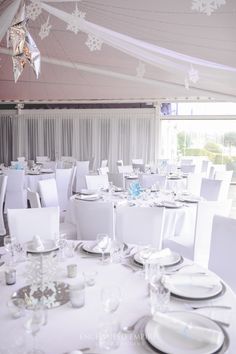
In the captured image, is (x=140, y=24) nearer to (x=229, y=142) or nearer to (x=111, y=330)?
(x=111, y=330)

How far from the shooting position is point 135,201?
4027 millimetres

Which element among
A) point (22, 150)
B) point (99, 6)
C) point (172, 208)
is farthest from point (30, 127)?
point (172, 208)

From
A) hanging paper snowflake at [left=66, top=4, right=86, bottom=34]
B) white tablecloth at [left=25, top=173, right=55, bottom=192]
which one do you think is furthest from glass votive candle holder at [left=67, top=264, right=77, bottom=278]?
white tablecloth at [left=25, top=173, right=55, bottom=192]

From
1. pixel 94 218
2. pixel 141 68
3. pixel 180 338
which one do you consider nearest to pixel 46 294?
pixel 180 338

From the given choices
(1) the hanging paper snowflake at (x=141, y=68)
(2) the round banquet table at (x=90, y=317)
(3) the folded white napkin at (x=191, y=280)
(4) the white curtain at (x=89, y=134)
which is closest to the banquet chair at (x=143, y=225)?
(2) the round banquet table at (x=90, y=317)

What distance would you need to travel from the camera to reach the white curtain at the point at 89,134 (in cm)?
1123

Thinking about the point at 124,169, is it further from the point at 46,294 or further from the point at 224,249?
the point at 46,294

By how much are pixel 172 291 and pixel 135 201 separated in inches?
95.0

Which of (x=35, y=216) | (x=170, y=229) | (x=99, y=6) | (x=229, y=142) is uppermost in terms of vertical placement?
(x=99, y=6)

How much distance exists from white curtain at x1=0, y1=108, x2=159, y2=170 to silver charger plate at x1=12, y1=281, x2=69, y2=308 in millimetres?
9701

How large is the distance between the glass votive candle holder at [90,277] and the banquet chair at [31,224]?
36.0 inches

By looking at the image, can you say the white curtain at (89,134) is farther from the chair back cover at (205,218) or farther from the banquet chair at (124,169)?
the chair back cover at (205,218)

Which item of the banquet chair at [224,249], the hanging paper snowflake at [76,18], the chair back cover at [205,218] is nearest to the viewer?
the banquet chair at [224,249]

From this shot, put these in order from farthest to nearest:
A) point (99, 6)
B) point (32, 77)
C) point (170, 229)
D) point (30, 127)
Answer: point (30, 127)
point (32, 77)
point (99, 6)
point (170, 229)
